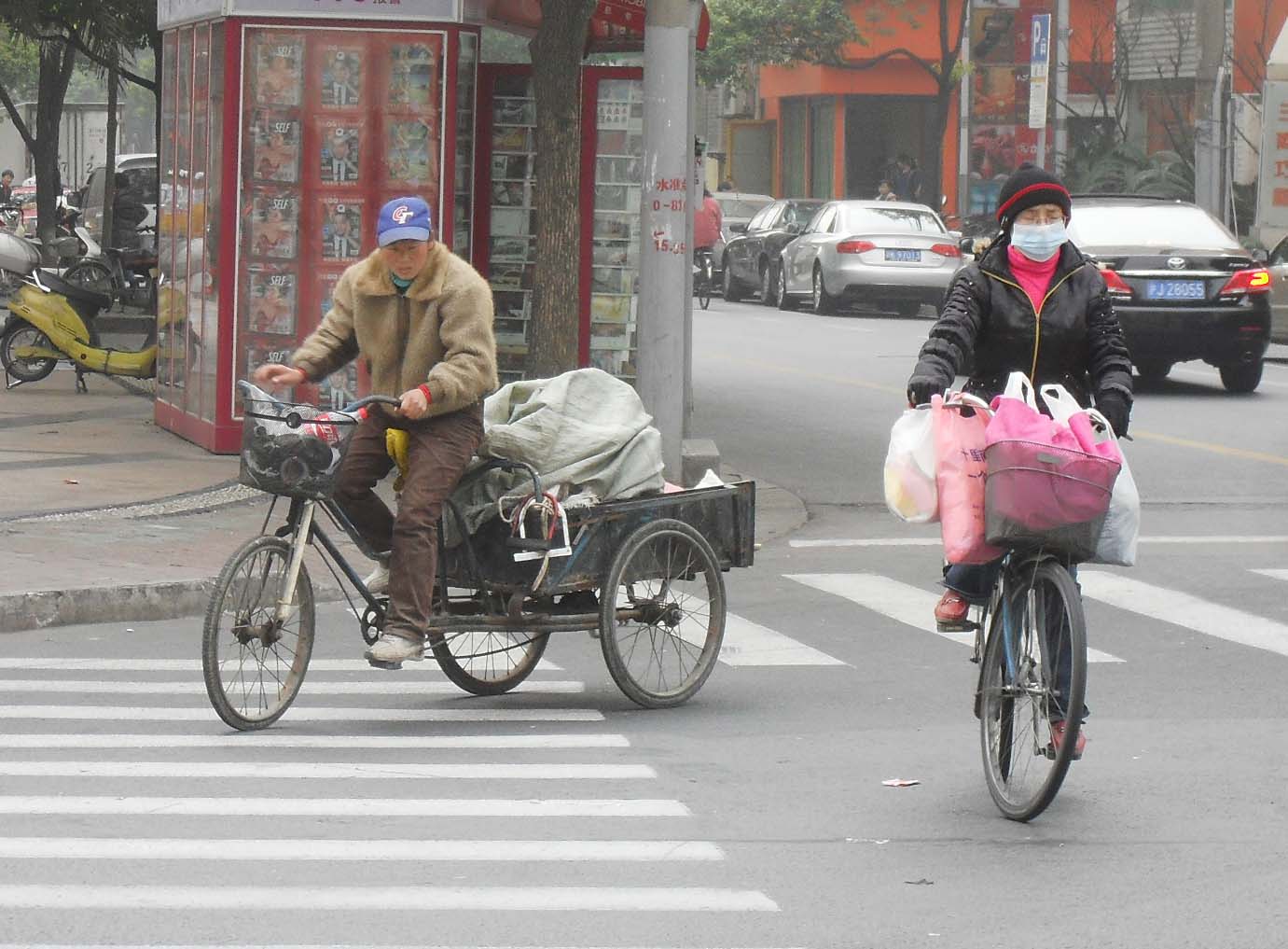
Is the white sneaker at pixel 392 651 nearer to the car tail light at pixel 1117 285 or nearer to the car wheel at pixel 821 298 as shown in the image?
the car tail light at pixel 1117 285

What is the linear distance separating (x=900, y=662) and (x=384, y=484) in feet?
16.5

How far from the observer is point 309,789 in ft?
21.1

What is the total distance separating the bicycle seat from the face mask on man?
13.2 m

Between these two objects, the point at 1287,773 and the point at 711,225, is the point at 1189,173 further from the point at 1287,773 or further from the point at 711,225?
the point at 1287,773

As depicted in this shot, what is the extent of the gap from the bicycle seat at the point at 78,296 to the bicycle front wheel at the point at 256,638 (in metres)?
11.8

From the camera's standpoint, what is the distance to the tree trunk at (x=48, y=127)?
103 ft

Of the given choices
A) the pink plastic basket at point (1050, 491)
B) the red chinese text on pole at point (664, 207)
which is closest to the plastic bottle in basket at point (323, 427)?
the pink plastic basket at point (1050, 491)

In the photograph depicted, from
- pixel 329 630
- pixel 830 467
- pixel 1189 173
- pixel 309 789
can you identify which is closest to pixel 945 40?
pixel 1189 173

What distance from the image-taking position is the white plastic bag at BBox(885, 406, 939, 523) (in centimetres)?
640

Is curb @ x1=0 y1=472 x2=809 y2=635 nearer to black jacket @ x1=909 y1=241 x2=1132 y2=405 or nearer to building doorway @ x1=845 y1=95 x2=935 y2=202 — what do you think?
black jacket @ x1=909 y1=241 x2=1132 y2=405

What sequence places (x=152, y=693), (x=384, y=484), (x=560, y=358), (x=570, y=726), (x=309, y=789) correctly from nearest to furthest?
(x=309, y=789) → (x=570, y=726) → (x=152, y=693) → (x=384, y=484) → (x=560, y=358)

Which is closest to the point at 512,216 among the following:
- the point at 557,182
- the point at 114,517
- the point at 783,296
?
the point at 557,182

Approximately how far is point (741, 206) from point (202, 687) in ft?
111

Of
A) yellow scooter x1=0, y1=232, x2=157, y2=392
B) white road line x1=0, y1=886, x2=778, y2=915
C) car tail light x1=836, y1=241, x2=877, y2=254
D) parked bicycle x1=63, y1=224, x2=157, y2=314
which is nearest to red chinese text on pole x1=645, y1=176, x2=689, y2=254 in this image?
yellow scooter x1=0, y1=232, x2=157, y2=392
